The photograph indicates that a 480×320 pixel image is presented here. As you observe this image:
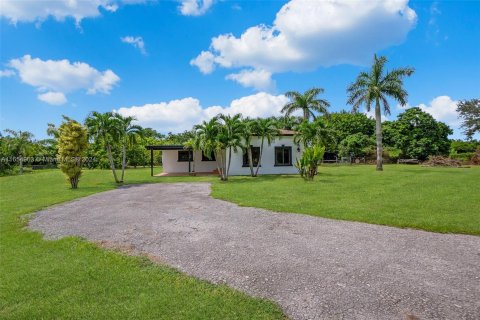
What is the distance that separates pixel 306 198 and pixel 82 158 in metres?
13.1

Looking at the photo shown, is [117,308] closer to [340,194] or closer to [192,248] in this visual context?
[192,248]

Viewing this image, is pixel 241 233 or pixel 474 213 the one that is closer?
pixel 241 233

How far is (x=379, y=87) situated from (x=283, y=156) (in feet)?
33.5

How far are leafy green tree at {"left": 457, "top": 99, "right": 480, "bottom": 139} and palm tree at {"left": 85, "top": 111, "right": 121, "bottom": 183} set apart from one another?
45445 mm

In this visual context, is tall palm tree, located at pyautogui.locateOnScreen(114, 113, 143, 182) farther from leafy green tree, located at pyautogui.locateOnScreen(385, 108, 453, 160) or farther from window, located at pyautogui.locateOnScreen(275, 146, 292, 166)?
leafy green tree, located at pyautogui.locateOnScreen(385, 108, 453, 160)

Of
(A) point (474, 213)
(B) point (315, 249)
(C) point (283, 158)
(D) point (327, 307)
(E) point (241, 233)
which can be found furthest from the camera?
(C) point (283, 158)

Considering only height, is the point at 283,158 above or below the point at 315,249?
above

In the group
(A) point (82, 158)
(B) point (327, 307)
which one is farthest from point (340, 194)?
(A) point (82, 158)

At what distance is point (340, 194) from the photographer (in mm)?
12062

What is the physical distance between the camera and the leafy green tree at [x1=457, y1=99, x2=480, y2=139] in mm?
40875

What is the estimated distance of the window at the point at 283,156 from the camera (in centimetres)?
2378

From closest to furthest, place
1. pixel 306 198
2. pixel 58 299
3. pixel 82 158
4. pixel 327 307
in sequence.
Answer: pixel 327 307 < pixel 58 299 < pixel 306 198 < pixel 82 158

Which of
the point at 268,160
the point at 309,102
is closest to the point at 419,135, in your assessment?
the point at 309,102

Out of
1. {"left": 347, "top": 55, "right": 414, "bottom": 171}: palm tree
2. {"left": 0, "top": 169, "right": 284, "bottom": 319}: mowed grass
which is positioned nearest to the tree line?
Result: {"left": 347, "top": 55, "right": 414, "bottom": 171}: palm tree
